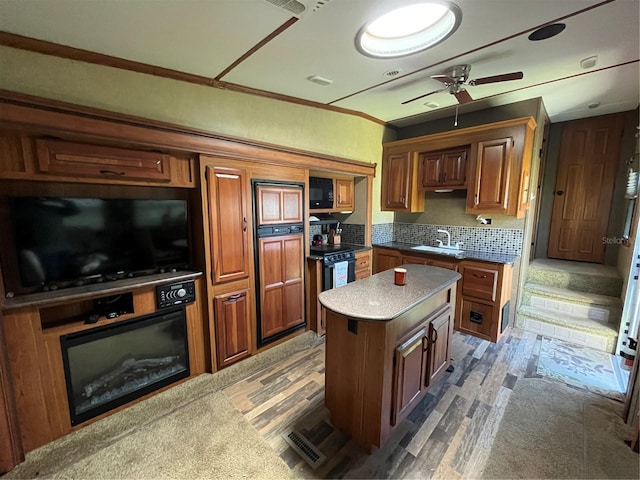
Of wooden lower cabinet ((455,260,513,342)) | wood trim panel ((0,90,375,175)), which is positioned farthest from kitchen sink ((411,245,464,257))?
wood trim panel ((0,90,375,175))

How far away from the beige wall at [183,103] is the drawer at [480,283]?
2.07m

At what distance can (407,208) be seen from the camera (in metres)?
3.83

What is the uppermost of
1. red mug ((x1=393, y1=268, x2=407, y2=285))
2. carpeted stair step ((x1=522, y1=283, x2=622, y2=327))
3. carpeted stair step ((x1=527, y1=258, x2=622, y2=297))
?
red mug ((x1=393, y1=268, x2=407, y2=285))

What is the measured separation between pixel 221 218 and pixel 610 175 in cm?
517

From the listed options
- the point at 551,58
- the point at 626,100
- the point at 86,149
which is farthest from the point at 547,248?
the point at 86,149

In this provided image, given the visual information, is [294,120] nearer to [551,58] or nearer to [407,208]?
[407,208]

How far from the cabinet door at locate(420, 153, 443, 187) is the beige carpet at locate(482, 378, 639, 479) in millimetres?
2524

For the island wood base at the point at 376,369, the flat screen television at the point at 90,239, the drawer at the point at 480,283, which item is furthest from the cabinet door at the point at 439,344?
the flat screen television at the point at 90,239

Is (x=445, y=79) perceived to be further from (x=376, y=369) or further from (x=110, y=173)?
(x=110, y=173)

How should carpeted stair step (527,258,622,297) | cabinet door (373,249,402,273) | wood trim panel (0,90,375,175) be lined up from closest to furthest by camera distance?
1. wood trim panel (0,90,375,175)
2. carpeted stair step (527,258,622,297)
3. cabinet door (373,249,402,273)

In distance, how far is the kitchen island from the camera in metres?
1.57

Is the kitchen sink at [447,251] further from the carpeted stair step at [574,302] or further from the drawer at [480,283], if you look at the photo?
the carpeted stair step at [574,302]

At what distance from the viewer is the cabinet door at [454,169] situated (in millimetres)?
3375

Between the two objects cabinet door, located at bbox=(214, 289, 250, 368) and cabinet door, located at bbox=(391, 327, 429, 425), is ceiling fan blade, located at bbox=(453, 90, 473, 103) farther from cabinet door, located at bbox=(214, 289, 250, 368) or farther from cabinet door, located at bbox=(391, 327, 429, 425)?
cabinet door, located at bbox=(214, 289, 250, 368)
